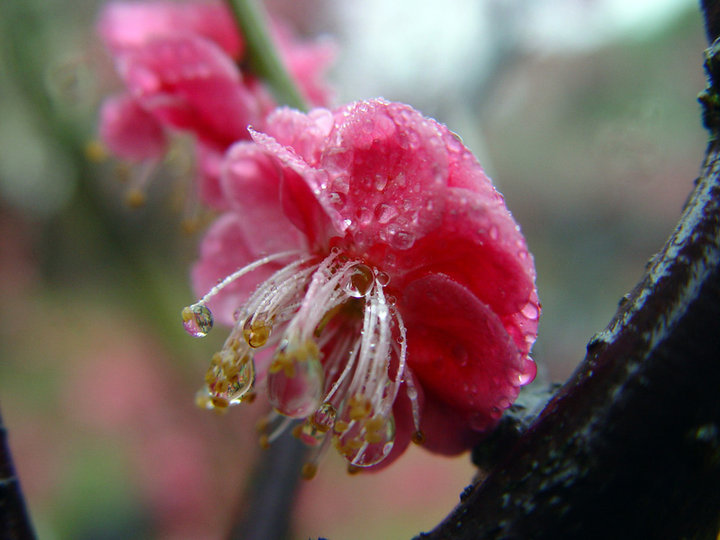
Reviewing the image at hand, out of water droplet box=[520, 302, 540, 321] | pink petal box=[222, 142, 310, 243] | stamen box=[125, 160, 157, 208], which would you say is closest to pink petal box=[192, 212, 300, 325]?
pink petal box=[222, 142, 310, 243]

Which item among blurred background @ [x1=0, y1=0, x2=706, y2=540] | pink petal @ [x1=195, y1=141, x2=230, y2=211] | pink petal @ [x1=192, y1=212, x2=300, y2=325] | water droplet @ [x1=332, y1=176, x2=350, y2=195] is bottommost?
water droplet @ [x1=332, y1=176, x2=350, y2=195]

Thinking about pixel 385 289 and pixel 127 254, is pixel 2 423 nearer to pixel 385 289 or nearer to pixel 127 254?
pixel 385 289

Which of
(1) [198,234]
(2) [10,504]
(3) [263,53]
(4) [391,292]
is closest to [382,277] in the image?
(4) [391,292]

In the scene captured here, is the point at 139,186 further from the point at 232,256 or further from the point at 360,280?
the point at 360,280

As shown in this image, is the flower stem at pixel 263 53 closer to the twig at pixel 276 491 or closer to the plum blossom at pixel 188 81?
the plum blossom at pixel 188 81

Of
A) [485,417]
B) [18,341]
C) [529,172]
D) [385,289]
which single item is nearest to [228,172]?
[385,289]

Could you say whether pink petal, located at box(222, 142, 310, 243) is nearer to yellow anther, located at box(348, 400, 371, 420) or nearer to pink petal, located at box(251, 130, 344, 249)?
pink petal, located at box(251, 130, 344, 249)
